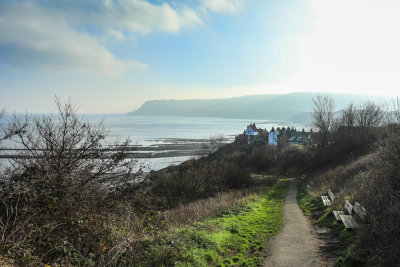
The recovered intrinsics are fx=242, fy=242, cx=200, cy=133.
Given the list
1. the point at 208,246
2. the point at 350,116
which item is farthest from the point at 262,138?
the point at 208,246

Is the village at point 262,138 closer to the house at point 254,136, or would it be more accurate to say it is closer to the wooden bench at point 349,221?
the house at point 254,136

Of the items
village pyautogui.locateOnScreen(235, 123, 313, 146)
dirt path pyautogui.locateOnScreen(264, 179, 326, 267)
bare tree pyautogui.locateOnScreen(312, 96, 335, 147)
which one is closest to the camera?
dirt path pyautogui.locateOnScreen(264, 179, 326, 267)

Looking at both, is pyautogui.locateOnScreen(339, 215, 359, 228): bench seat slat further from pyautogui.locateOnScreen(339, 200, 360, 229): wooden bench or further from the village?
the village

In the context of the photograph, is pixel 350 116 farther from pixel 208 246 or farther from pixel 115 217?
pixel 115 217

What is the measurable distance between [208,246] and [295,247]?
9.58ft

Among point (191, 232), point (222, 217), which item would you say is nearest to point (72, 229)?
point (191, 232)

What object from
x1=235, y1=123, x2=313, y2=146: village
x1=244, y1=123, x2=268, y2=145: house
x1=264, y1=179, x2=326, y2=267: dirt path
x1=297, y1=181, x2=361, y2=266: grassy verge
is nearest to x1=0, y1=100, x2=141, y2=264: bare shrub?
x1=264, y1=179, x2=326, y2=267: dirt path

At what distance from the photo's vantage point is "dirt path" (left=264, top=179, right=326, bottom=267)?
6910 mm

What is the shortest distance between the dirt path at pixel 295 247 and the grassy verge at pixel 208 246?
0.37 metres

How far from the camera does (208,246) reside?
25.2ft

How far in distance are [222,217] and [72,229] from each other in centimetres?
681

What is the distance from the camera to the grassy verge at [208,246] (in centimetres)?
647

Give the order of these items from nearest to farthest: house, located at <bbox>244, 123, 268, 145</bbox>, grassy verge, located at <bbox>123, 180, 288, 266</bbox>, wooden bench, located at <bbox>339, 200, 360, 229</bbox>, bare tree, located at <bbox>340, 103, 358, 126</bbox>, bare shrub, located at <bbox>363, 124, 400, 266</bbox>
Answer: bare shrub, located at <bbox>363, 124, 400, 266</bbox>, grassy verge, located at <bbox>123, 180, 288, 266</bbox>, wooden bench, located at <bbox>339, 200, 360, 229</bbox>, bare tree, located at <bbox>340, 103, 358, 126</bbox>, house, located at <bbox>244, 123, 268, 145</bbox>

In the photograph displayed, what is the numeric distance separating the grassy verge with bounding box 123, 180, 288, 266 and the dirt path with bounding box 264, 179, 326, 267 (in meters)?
0.37
